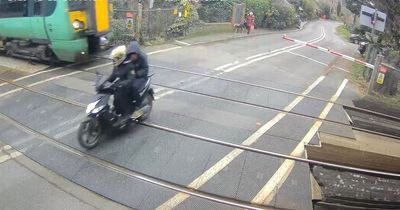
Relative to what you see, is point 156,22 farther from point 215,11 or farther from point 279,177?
point 279,177

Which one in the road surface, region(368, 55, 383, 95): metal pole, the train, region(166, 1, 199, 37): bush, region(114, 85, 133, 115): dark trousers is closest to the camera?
the road surface

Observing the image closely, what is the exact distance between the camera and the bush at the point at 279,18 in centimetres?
3578

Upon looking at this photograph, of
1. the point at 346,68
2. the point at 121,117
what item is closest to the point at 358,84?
the point at 346,68

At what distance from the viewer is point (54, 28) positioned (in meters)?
12.3

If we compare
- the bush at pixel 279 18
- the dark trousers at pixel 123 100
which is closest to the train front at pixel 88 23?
the dark trousers at pixel 123 100

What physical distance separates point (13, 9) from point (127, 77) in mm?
7388

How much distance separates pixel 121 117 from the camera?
26.7 feet

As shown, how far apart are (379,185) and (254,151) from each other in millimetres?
2278

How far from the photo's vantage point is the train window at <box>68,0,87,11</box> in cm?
1216

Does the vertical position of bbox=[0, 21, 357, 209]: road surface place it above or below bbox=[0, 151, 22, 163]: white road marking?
above

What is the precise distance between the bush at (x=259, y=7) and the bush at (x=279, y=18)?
73 cm

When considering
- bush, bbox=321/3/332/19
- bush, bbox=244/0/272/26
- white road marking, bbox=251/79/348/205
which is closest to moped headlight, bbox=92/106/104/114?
white road marking, bbox=251/79/348/205

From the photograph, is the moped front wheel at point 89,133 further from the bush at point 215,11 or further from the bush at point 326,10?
the bush at point 326,10

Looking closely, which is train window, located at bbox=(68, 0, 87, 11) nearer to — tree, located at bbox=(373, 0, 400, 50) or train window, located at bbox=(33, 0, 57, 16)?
train window, located at bbox=(33, 0, 57, 16)
